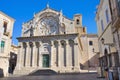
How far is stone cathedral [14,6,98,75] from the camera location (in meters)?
27.8

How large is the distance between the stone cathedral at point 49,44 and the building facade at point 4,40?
24.8 ft

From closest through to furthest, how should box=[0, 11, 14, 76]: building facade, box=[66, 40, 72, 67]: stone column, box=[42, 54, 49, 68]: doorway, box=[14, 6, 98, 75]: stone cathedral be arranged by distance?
box=[0, 11, 14, 76]: building facade < box=[66, 40, 72, 67]: stone column < box=[14, 6, 98, 75]: stone cathedral < box=[42, 54, 49, 68]: doorway

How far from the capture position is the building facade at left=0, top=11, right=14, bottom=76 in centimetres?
2039

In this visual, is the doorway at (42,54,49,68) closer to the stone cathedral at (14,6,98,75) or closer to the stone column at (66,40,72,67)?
the stone cathedral at (14,6,98,75)

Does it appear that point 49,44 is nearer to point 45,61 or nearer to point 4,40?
point 45,61

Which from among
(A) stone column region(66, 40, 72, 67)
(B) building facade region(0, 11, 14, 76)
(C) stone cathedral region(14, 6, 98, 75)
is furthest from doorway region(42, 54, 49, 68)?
(B) building facade region(0, 11, 14, 76)

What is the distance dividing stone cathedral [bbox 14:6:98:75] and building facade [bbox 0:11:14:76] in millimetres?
7546

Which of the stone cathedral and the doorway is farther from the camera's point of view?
the doorway

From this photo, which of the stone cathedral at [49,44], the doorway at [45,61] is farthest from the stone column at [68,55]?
the doorway at [45,61]

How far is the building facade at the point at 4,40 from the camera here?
66.9 ft

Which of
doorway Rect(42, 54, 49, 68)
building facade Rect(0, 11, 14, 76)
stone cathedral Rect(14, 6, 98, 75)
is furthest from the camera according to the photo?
doorway Rect(42, 54, 49, 68)

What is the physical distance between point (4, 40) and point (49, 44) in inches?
443

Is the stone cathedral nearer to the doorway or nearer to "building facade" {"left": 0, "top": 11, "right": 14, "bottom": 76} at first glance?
the doorway

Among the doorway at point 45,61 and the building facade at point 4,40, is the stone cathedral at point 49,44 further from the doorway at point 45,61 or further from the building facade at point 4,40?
the building facade at point 4,40
